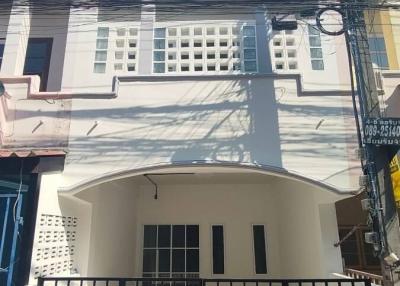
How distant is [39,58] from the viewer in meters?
7.88

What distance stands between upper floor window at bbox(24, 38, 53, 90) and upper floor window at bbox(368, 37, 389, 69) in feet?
21.8

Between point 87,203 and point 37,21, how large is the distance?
4.33 m

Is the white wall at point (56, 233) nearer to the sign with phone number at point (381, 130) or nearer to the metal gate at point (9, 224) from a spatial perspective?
the metal gate at point (9, 224)

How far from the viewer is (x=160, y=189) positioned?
9.80 m

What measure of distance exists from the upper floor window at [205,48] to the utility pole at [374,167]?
1.76m

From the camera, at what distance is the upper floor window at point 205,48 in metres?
6.50

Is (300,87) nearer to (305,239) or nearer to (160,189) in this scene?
(305,239)

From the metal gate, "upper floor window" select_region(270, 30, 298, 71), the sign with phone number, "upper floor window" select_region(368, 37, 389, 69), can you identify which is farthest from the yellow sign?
the metal gate

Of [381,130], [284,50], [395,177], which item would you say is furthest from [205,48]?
[395,177]

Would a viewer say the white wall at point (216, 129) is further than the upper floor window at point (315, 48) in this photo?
No

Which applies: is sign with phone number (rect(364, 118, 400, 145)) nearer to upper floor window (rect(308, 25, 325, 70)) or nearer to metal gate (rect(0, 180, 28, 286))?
upper floor window (rect(308, 25, 325, 70))

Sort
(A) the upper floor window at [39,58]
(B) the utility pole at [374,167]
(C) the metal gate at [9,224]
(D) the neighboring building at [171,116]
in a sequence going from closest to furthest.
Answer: (B) the utility pole at [374,167], (C) the metal gate at [9,224], (D) the neighboring building at [171,116], (A) the upper floor window at [39,58]

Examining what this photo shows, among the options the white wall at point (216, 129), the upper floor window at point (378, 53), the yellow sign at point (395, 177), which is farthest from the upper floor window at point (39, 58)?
the upper floor window at point (378, 53)

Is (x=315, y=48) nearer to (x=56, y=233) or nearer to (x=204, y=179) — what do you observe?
(x=204, y=179)
